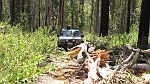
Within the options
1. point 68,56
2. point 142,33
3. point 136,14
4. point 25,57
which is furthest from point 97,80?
point 136,14

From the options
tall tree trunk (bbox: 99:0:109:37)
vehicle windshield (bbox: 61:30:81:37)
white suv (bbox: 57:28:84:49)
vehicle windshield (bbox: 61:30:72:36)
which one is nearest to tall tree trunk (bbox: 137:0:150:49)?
white suv (bbox: 57:28:84:49)

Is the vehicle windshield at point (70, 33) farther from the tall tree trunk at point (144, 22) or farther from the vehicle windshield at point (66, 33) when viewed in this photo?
the tall tree trunk at point (144, 22)

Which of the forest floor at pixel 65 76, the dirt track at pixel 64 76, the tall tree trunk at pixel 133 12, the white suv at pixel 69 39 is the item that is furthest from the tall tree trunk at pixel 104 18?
the tall tree trunk at pixel 133 12

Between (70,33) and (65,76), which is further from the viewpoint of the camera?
(70,33)

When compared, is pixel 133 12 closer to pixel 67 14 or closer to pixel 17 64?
pixel 67 14

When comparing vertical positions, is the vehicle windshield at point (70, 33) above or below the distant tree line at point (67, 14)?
above

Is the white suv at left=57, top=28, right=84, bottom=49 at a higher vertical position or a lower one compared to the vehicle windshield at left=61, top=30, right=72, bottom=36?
lower

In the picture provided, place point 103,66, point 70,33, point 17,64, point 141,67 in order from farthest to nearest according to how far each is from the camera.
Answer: point 70,33
point 141,67
point 103,66
point 17,64

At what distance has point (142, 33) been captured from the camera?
70.0 ft

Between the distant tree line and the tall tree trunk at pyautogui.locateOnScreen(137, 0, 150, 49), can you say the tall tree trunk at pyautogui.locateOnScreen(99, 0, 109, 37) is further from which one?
the tall tree trunk at pyautogui.locateOnScreen(137, 0, 150, 49)

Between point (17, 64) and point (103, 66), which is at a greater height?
point (17, 64)

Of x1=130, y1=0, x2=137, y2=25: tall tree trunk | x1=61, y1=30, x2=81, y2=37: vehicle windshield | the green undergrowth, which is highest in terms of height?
the green undergrowth

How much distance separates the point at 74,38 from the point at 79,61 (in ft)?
32.4

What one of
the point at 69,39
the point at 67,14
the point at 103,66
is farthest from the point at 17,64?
the point at 67,14
